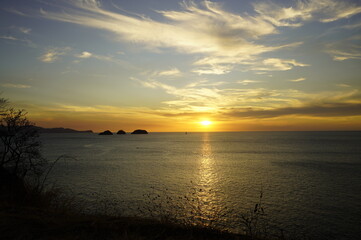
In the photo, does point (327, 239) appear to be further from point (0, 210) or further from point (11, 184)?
point (11, 184)

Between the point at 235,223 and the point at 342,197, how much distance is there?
18.0 metres

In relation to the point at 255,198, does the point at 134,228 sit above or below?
above

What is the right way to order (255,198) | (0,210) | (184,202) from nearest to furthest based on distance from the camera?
(0,210), (184,202), (255,198)

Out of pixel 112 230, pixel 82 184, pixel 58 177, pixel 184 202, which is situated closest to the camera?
pixel 112 230

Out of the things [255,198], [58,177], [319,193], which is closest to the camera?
[255,198]

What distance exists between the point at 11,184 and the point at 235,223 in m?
19.2

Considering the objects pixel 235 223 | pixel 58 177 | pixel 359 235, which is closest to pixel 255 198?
pixel 235 223

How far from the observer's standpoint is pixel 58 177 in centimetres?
3784

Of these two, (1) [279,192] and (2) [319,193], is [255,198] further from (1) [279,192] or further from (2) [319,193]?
(2) [319,193]

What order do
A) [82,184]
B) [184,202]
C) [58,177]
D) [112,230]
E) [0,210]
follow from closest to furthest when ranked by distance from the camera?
[112,230] < [0,210] < [184,202] < [82,184] < [58,177]

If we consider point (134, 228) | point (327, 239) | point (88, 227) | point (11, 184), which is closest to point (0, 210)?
point (88, 227)

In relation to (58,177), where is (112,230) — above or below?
above

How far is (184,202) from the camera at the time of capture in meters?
24.6

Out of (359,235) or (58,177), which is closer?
(359,235)
